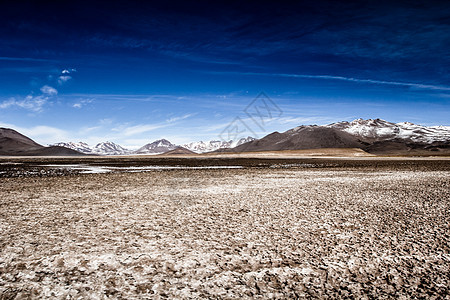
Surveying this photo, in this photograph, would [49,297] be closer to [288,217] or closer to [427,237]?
[288,217]

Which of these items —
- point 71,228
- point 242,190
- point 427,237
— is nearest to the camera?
point 427,237

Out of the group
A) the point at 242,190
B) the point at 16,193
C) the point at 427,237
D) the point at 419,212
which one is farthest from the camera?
the point at 242,190

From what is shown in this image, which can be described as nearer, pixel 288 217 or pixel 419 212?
pixel 288 217

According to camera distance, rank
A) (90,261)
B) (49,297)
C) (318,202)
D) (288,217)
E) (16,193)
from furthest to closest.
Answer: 1. (16,193)
2. (318,202)
3. (288,217)
4. (90,261)
5. (49,297)

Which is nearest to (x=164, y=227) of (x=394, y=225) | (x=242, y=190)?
(x=394, y=225)

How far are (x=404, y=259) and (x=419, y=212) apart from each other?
208 inches

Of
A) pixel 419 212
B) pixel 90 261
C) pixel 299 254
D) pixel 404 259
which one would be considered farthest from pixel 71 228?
pixel 419 212

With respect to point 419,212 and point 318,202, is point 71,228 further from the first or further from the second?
point 419,212

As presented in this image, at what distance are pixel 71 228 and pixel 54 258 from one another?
2322 mm

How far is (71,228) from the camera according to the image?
804cm

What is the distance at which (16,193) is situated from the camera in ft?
47.8

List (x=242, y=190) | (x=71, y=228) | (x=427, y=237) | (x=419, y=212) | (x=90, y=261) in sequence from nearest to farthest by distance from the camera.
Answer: (x=90, y=261)
(x=427, y=237)
(x=71, y=228)
(x=419, y=212)
(x=242, y=190)

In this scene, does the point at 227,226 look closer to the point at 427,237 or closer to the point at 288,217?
the point at 288,217

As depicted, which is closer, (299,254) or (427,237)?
(299,254)
